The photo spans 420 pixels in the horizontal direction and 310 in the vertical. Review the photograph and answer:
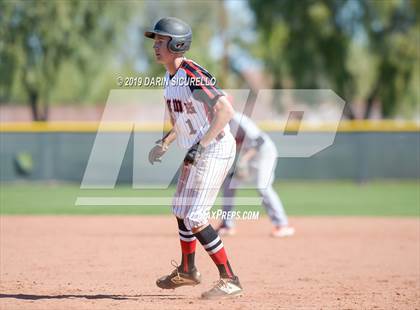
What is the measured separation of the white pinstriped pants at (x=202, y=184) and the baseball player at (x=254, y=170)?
432 centimetres

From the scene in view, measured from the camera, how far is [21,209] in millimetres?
15047

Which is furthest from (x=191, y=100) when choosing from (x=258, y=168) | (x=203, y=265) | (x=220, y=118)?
(x=258, y=168)

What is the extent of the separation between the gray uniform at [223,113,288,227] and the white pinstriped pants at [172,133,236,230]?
431cm

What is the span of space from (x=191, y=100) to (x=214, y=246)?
1.31m

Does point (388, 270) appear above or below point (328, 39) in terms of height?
below

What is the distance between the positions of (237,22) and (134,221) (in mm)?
41800

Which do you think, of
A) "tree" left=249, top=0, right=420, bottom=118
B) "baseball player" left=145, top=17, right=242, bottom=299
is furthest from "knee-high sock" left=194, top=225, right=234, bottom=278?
"tree" left=249, top=0, right=420, bottom=118

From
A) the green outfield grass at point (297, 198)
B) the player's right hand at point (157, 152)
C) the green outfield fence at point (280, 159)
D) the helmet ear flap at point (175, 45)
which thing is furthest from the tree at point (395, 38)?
the helmet ear flap at point (175, 45)

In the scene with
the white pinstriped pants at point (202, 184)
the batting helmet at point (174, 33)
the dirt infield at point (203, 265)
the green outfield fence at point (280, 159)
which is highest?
the green outfield fence at point (280, 159)

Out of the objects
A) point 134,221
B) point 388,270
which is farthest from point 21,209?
point 388,270

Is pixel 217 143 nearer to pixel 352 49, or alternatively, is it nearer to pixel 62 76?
pixel 62 76

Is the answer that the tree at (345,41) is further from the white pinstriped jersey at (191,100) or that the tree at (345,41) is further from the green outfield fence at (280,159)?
the white pinstriped jersey at (191,100)

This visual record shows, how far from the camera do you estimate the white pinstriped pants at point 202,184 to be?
6.17 m

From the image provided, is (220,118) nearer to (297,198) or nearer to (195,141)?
(195,141)
